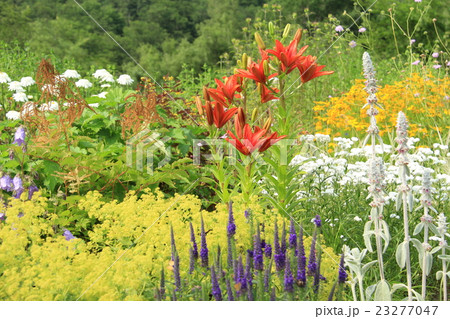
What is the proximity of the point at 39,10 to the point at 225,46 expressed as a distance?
11243 mm

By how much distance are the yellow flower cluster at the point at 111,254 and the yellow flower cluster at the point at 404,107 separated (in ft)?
9.90

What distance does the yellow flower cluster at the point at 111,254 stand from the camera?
235 centimetres

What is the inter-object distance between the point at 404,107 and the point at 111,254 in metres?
4.81

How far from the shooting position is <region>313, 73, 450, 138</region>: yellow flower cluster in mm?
5953

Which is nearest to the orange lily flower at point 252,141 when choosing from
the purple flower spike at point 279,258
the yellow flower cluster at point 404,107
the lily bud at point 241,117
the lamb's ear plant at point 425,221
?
the lily bud at point 241,117

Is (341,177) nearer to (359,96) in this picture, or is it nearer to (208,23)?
(359,96)

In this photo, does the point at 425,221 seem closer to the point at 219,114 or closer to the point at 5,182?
the point at 219,114

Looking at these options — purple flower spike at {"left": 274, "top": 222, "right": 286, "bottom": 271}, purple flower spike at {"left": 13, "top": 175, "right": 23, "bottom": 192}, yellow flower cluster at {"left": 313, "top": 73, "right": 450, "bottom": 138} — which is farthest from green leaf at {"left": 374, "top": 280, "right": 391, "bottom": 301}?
yellow flower cluster at {"left": 313, "top": 73, "right": 450, "bottom": 138}

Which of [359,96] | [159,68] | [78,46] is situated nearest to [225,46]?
[159,68]

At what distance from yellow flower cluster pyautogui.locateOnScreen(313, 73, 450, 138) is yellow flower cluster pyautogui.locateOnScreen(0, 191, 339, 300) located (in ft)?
9.90

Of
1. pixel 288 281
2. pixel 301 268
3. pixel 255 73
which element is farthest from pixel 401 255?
pixel 255 73

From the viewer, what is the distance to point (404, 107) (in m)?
6.37

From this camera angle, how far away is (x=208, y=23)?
17.0 metres

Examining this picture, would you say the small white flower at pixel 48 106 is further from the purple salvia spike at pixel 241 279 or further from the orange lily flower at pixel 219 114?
the purple salvia spike at pixel 241 279
